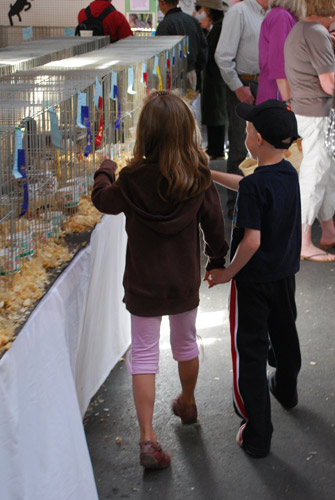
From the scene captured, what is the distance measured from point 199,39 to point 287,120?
179 inches

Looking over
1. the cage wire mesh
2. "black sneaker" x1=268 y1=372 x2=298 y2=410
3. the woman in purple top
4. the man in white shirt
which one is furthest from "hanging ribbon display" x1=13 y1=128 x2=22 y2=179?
the man in white shirt

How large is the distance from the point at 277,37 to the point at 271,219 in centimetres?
246

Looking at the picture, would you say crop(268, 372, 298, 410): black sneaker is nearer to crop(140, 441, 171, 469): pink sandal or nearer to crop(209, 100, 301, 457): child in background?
crop(209, 100, 301, 457): child in background

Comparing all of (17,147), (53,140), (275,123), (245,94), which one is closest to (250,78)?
(245,94)

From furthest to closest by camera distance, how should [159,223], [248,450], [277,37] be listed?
[277,37], [248,450], [159,223]

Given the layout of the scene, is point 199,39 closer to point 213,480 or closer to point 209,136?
point 209,136

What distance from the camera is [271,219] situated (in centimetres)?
219

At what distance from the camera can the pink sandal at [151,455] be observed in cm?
226

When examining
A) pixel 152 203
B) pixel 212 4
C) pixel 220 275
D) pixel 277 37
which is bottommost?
pixel 220 275

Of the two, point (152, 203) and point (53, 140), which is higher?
point (53, 140)

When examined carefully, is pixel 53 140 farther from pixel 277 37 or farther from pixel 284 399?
pixel 277 37

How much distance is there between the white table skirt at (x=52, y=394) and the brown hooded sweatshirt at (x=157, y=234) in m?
0.24

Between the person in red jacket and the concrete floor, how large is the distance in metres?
3.71

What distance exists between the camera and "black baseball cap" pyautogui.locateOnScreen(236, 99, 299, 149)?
2.14 metres
